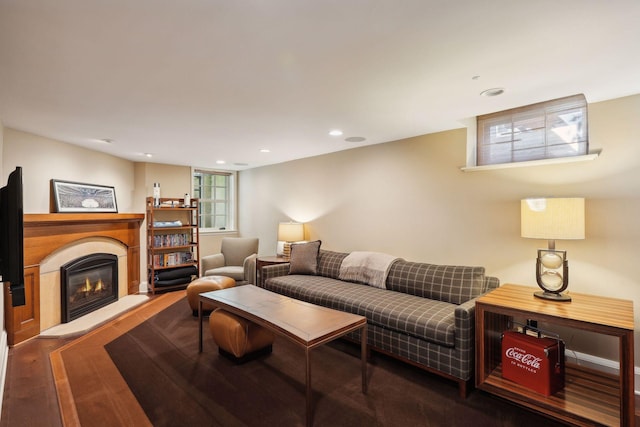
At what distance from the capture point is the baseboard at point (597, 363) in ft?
7.49

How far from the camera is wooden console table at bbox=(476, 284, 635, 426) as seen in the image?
5.47ft

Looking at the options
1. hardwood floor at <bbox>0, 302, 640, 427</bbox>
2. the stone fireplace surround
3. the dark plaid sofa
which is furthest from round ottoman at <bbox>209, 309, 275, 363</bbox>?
the stone fireplace surround

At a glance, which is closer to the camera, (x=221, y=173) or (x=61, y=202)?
(x=61, y=202)

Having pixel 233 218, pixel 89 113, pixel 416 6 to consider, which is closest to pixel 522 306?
pixel 416 6

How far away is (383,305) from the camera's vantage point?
269cm

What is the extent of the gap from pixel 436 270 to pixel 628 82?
2.02m

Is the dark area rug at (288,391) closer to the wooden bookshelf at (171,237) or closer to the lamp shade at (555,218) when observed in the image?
the lamp shade at (555,218)

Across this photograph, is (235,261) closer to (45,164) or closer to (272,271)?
(272,271)

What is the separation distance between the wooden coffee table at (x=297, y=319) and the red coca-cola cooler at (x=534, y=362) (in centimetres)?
106

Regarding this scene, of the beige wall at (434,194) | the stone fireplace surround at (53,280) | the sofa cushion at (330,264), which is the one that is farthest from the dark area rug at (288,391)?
the beige wall at (434,194)

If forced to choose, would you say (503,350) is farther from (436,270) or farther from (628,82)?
(628,82)

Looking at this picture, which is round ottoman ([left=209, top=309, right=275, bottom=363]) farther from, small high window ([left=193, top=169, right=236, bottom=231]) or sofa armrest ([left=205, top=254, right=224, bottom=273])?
small high window ([left=193, top=169, right=236, bottom=231])

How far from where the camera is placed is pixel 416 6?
4.30 ft

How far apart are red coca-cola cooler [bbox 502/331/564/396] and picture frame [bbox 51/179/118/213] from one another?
489 cm
